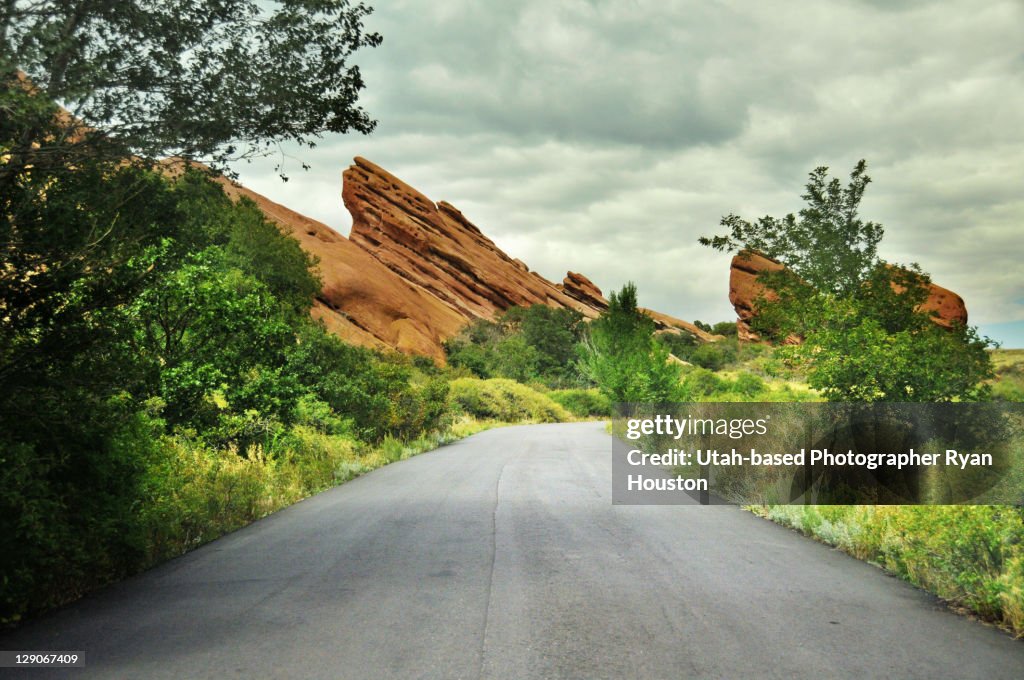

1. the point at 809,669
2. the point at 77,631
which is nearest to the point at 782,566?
the point at 809,669

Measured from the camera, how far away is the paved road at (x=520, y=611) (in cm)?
440

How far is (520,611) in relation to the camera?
550cm

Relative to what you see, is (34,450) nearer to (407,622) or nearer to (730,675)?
(407,622)

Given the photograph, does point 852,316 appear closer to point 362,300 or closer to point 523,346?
point 362,300

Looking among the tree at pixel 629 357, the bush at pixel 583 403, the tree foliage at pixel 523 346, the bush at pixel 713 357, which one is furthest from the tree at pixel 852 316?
the bush at pixel 713 357

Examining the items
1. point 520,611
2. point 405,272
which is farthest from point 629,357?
point 405,272

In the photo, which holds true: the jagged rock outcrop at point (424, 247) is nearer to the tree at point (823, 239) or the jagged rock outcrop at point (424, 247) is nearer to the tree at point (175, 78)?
the tree at point (823, 239)

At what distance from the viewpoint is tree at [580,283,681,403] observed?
23172 mm

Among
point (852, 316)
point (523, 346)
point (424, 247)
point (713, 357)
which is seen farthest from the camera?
point (424, 247)

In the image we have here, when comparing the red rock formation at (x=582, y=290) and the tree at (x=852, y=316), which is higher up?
the red rock formation at (x=582, y=290)

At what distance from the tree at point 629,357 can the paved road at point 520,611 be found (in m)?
13.6

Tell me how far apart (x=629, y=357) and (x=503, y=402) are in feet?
44.8

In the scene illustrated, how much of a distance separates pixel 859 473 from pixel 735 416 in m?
3.23

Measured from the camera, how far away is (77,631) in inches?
209
